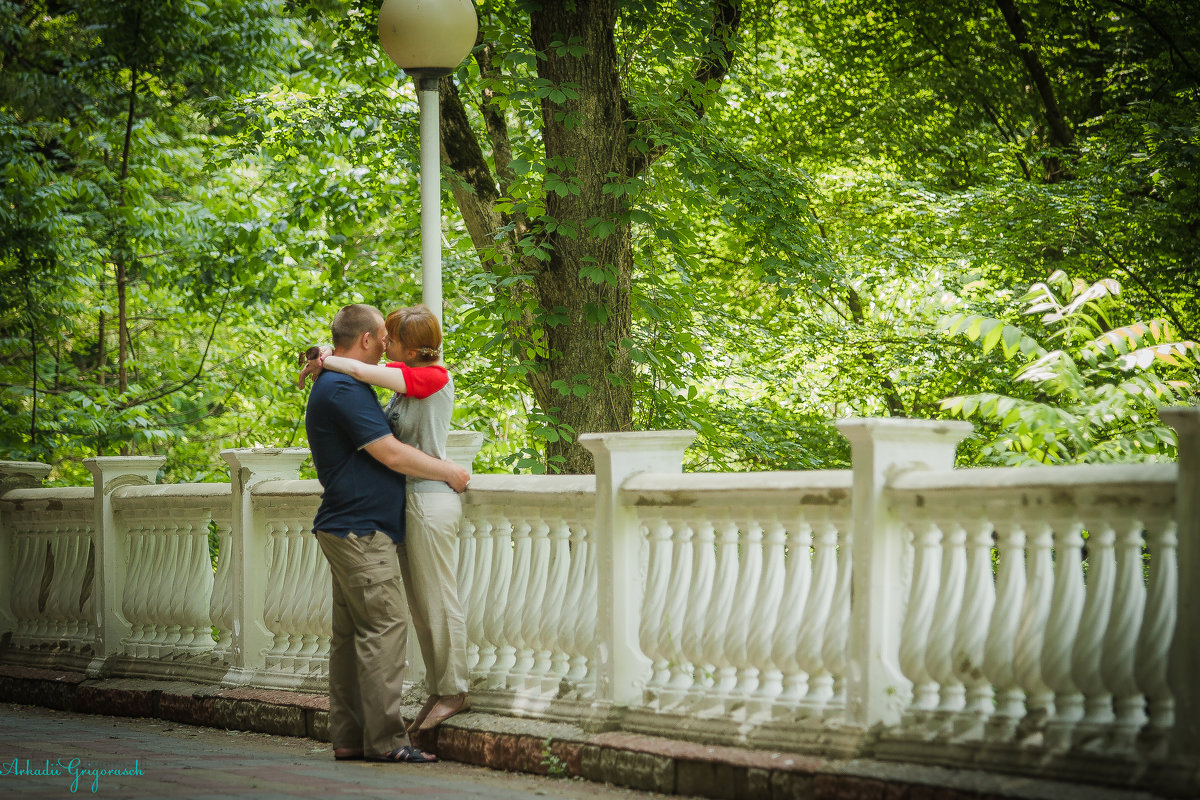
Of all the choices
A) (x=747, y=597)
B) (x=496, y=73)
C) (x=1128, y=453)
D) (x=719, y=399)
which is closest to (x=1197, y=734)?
(x=747, y=597)

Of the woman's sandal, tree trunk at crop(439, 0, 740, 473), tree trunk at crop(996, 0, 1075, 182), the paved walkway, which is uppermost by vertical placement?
tree trunk at crop(996, 0, 1075, 182)

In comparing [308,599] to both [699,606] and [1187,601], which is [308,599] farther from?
[1187,601]

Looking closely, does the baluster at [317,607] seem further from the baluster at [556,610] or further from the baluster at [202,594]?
the baluster at [556,610]

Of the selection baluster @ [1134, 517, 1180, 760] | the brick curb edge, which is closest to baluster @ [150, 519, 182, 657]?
the brick curb edge

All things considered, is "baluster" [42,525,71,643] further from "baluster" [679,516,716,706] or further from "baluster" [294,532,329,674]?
"baluster" [679,516,716,706]

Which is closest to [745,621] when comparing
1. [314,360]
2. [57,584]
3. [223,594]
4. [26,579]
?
[314,360]

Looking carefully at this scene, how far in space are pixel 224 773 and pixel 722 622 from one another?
2233 mm

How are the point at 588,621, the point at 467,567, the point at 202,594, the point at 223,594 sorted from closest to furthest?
1. the point at 588,621
2. the point at 467,567
3. the point at 223,594
4. the point at 202,594

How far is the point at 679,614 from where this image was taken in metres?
5.05

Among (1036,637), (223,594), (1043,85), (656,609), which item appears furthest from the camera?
(1043,85)

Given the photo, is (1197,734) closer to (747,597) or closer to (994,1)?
(747,597)

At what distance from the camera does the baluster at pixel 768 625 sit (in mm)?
4746

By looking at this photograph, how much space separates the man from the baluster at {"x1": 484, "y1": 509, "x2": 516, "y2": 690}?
16.1 inches

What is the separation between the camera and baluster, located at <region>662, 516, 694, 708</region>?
16.6 ft
